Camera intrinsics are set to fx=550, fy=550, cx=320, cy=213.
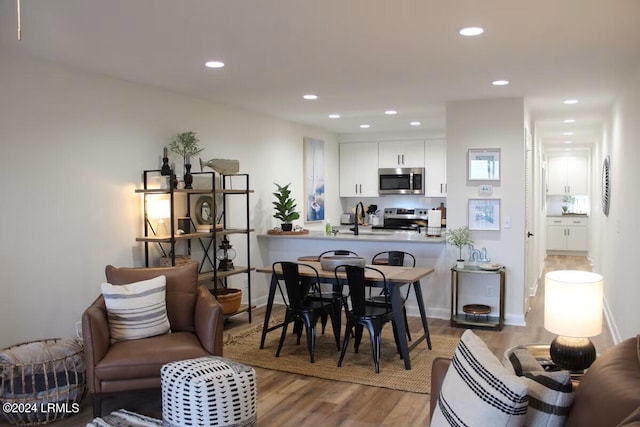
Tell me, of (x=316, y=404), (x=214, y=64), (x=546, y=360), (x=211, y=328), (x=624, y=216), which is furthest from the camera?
(x=624, y=216)

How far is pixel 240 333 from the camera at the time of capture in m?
5.43

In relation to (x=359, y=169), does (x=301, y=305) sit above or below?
below

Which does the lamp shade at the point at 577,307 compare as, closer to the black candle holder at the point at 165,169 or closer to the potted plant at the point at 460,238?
the potted plant at the point at 460,238

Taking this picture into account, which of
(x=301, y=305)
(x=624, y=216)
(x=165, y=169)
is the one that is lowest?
(x=301, y=305)

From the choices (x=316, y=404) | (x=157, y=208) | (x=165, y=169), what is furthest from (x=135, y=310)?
(x=165, y=169)

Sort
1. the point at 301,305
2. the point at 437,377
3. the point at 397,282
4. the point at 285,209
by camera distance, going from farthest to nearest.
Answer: the point at 285,209, the point at 301,305, the point at 397,282, the point at 437,377

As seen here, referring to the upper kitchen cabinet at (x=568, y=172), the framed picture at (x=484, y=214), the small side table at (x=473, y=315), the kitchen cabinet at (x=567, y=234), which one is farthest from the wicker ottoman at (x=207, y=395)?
the upper kitchen cabinet at (x=568, y=172)

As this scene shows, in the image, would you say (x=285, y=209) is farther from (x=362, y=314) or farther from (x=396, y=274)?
(x=362, y=314)

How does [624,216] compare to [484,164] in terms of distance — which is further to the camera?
[484,164]

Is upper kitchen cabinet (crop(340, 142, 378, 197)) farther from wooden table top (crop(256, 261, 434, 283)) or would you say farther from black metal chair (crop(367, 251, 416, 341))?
wooden table top (crop(256, 261, 434, 283))

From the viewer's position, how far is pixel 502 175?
5809 mm

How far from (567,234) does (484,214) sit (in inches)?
280

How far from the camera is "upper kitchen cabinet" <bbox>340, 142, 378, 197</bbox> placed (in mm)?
8891

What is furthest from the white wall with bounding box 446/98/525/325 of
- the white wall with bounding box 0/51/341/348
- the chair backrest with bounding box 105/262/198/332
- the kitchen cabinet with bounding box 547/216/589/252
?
the kitchen cabinet with bounding box 547/216/589/252
